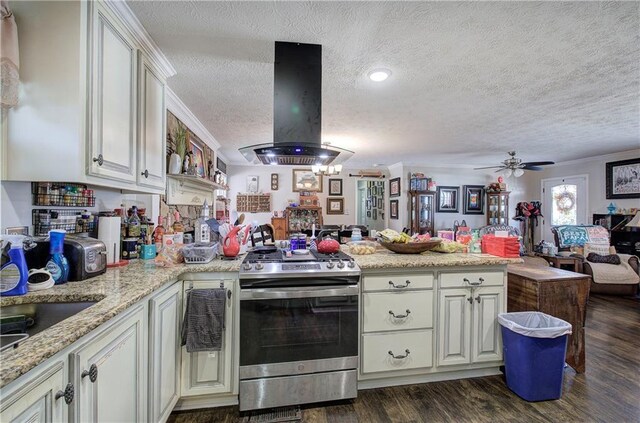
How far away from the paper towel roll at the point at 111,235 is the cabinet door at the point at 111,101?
325 millimetres

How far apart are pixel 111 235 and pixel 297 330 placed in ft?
4.30

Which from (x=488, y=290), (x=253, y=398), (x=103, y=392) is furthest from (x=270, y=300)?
(x=488, y=290)

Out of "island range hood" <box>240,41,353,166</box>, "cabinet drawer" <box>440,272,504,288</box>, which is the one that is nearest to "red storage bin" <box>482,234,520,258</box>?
"cabinet drawer" <box>440,272,504,288</box>

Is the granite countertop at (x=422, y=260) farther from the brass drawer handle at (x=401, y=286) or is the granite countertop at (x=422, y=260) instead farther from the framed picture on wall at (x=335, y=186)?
the framed picture on wall at (x=335, y=186)

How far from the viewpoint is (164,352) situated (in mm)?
1555

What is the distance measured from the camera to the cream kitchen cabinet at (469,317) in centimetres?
209

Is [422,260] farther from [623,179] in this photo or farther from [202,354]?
[623,179]

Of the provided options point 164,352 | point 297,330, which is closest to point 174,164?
point 164,352

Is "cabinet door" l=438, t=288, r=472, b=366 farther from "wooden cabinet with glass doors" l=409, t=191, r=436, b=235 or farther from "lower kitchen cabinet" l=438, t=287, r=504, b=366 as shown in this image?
"wooden cabinet with glass doors" l=409, t=191, r=436, b=235

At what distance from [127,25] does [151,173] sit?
837 mm

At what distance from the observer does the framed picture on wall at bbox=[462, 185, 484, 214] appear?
6.65 metres

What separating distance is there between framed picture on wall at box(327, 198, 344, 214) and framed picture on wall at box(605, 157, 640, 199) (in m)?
5.01

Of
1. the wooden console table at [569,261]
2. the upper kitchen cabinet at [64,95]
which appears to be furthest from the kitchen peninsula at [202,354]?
the wooden console table at [569,261]

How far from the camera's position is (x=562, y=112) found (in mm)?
3016
